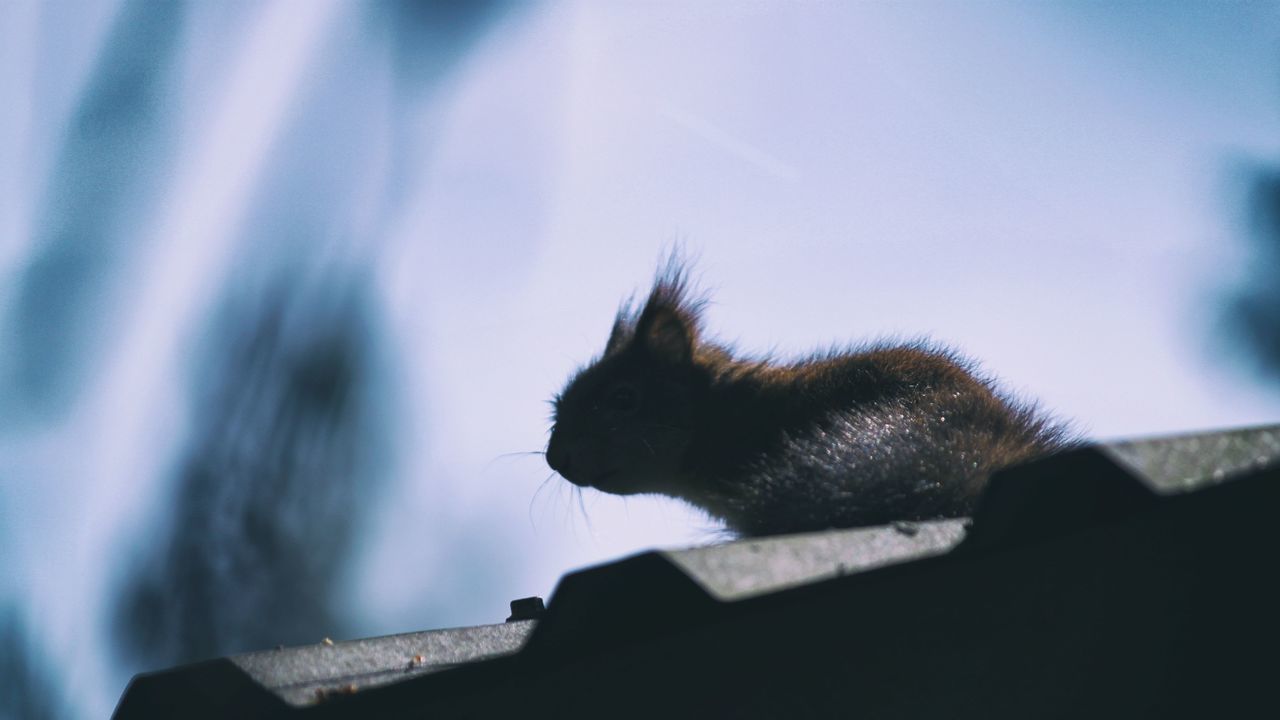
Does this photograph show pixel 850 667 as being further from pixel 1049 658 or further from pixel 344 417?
pixel 344 417

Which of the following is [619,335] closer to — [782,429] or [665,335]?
[665,335]

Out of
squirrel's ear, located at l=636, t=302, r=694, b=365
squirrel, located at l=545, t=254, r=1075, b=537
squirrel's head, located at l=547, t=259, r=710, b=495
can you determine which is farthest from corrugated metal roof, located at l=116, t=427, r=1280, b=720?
squirrel's ear, located at l=636, t=302, r=694, b=365

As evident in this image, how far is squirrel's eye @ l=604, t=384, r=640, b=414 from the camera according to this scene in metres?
4.21

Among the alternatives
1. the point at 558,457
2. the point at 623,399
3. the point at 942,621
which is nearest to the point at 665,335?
the point at 623,399

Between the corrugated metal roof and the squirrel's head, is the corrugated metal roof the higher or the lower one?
the higher one

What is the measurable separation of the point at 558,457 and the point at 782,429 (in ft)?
3.65

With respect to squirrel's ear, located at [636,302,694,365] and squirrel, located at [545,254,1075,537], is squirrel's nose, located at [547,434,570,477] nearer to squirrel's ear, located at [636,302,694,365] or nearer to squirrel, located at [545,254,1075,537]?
squirrel, located at [545,254,1075,537]

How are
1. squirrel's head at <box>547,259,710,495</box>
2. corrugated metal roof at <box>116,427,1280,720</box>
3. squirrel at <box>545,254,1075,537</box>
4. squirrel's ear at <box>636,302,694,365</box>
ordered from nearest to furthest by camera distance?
corrugated metal roof at <box>116,427,1280,720</box> < squirrel at <box>545,254,1075,537</box> < squirrel's head at <box>547,259,710,495</box> < squirrel's ear at <box>636,302,694,365</box>

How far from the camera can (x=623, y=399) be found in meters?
4.23

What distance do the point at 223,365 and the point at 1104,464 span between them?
13.9 metres

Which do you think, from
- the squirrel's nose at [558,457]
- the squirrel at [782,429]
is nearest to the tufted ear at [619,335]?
the squirrel at [782,429]

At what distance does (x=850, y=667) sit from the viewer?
4.94 feet

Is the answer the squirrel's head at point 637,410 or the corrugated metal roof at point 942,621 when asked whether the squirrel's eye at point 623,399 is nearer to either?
the squirrel's head at point 637,410

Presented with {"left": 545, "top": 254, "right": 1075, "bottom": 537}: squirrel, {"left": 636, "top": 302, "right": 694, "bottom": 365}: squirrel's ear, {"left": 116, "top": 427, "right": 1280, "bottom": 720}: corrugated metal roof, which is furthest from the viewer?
{"left": 636, "top": 302, "right": 694, "bottom": 365}: squirrel's ear
